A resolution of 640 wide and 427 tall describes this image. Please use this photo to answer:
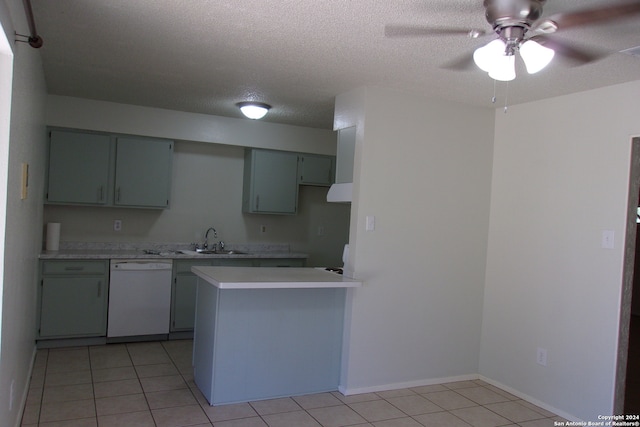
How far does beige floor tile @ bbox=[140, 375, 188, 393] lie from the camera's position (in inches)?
143

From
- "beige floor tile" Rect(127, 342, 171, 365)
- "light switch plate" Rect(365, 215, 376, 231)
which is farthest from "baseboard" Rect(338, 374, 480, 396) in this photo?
"beige floor tile" Rect(127, 342, 171, 365)

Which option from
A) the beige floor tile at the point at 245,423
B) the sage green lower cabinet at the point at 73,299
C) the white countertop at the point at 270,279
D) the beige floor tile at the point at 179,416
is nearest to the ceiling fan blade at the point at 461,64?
the white countertop at the point at 270,279

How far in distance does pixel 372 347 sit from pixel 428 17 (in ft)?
8.03

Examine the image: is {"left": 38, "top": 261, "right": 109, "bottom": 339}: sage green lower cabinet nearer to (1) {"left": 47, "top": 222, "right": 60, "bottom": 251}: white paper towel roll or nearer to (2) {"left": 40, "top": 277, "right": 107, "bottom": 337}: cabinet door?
(2) {"left": 40, "top": 277, "right": 107, "bottom": 337}: cabinet door

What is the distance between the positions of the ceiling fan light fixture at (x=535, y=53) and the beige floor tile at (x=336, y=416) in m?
2.39

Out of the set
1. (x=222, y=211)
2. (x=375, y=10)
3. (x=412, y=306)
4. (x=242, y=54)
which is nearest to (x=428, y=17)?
(x=375, y=10)

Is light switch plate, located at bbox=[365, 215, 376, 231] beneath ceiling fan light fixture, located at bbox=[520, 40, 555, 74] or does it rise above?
beneath

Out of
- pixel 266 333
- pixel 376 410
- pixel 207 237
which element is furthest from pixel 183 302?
→ pixel 376 410

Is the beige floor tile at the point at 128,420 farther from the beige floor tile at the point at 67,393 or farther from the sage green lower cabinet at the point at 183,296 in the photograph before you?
the sage green lower cabinet at the point at 183,296

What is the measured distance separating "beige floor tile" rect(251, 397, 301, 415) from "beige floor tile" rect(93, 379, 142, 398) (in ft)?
2.92

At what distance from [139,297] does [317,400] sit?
215cm

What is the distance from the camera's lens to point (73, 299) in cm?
450

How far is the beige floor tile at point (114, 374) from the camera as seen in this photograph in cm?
378

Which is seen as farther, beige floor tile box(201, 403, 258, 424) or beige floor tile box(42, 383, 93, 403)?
beige floor tile box(42, 383, 93, 403)
